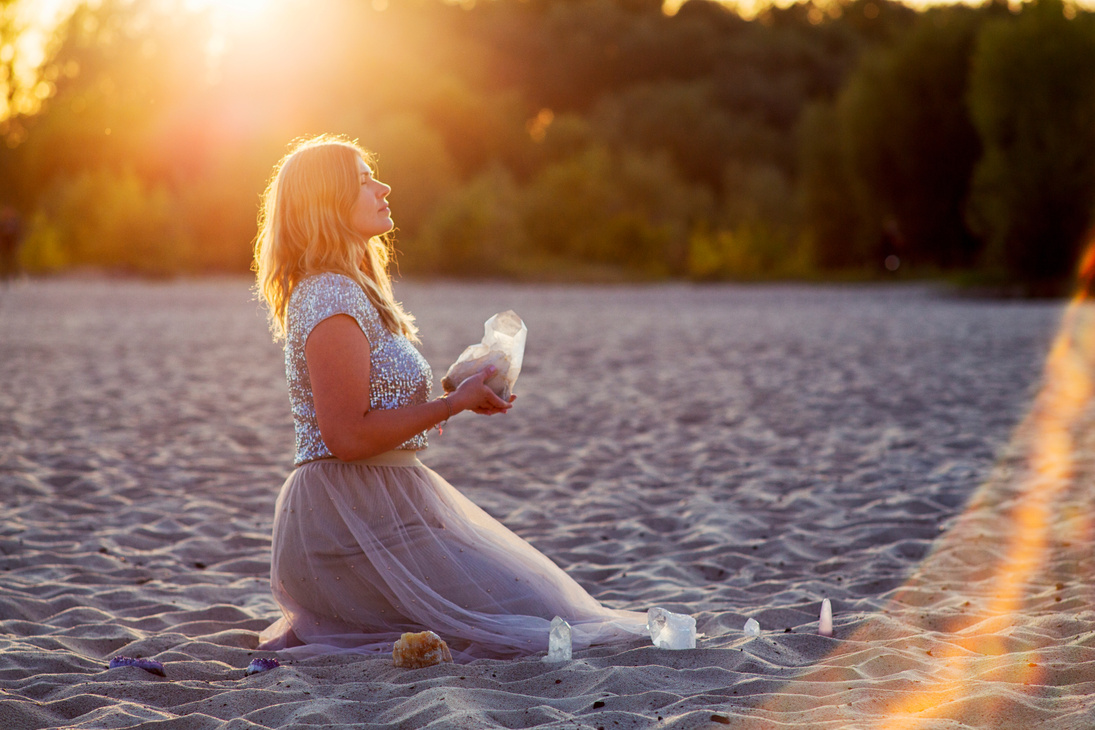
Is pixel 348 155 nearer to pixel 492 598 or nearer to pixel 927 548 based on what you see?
pixel 492 598

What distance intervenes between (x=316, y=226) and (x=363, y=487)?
0.76m

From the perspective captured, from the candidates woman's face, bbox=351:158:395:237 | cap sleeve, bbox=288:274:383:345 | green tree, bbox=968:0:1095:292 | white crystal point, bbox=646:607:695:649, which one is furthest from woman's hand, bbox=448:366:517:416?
green tree, bbox=968:0:1095:292

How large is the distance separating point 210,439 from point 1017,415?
5557 millimetres

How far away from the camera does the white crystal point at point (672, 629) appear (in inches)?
126

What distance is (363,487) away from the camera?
327 cm

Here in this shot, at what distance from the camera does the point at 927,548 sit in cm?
462

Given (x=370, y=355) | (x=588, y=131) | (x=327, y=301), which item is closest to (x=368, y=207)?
(x=327, y=301)

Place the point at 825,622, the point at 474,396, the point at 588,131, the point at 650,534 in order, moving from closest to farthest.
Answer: the point at 474,396, the point at 825,622, the point at 650,534, the point at 588,131

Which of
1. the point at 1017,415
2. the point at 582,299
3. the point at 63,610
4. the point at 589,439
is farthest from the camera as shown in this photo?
the point at 582,299

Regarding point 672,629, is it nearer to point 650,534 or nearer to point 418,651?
point 418,651

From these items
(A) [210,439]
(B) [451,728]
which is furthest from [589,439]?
(B) [451,728]

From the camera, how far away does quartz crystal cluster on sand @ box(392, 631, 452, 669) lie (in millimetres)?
3088

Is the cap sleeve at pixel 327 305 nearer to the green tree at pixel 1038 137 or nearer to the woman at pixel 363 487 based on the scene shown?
the woman at pixel 363 487

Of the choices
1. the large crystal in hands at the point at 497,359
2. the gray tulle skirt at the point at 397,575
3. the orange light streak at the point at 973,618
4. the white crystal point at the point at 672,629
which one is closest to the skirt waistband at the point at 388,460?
the gray tulle skirt at the point at 397,575
